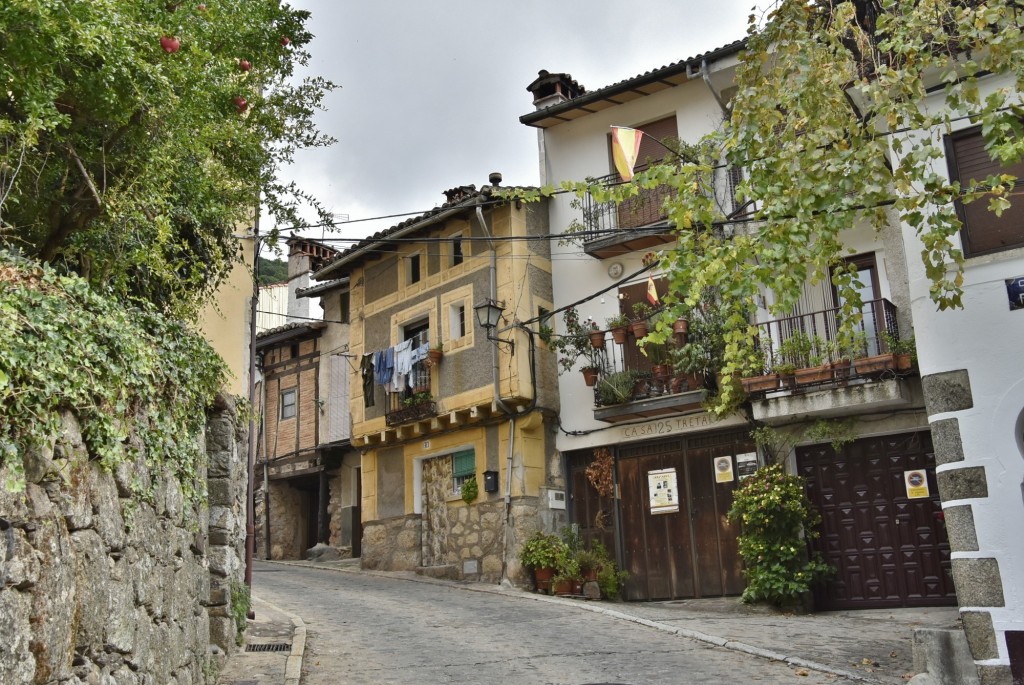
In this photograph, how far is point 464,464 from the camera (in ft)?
63.0

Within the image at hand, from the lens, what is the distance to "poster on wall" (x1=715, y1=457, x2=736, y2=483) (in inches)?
631

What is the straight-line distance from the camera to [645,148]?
18.4m

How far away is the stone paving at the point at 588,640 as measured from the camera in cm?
887

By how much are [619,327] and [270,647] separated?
29.2ft

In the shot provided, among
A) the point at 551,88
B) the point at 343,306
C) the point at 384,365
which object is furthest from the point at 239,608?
the point at 343,306

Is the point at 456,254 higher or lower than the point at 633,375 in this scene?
higher

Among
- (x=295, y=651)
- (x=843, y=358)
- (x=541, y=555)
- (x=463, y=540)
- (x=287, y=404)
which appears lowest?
(x=295, y=651)

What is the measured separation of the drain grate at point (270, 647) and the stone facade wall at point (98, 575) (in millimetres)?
2071

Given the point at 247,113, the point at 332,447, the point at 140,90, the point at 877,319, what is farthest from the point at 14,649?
the point at 332,447

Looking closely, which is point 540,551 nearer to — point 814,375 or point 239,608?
point 814,375

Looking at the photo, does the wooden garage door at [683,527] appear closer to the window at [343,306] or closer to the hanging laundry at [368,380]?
the hanging laundry at [368,380]

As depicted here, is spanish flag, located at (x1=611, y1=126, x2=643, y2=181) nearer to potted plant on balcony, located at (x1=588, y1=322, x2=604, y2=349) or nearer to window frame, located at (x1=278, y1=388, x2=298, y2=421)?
potted plant on balcony, located at (x1=588, y1=322, x2=604, y2=349)

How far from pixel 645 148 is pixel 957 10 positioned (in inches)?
461

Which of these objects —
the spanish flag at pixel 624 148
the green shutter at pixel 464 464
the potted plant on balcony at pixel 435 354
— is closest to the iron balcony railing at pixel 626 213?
the potted plant on balcony at pixel 435 354
